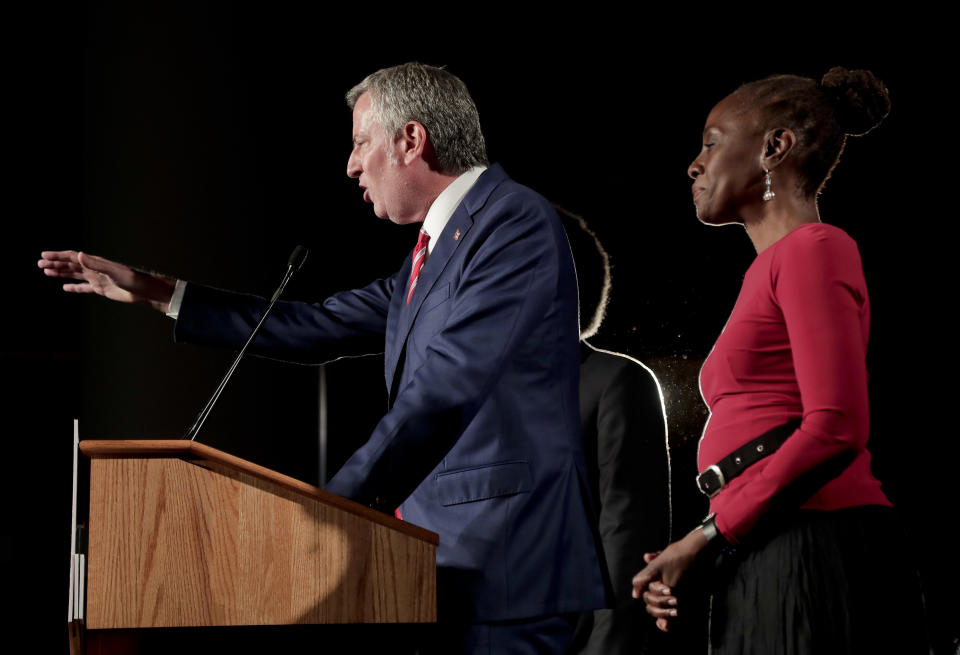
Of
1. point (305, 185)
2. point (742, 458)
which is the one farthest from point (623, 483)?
point (305, 185)

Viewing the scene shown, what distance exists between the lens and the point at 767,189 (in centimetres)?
169

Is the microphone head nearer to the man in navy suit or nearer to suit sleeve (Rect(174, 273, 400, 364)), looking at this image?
the man in navy suit

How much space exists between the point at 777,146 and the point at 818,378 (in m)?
0.50

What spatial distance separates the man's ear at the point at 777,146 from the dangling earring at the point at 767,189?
0.01 m

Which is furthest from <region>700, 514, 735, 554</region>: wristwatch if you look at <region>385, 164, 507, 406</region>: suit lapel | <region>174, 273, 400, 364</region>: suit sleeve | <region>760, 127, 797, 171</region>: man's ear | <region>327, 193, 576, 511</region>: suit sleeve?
<region>174, 273, 400, 364</region>: suit sleeve

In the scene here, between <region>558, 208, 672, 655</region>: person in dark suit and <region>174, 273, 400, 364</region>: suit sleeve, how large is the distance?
1.60 feet

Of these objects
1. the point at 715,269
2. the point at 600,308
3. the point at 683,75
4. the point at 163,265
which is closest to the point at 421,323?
the point at 600,308

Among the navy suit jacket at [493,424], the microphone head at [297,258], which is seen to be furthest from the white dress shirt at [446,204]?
the microphone head at [297,258]

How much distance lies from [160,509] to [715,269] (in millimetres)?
1551

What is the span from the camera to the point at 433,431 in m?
1.33

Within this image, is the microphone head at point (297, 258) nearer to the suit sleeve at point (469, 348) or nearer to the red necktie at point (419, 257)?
the red necktie at point (419, 257)

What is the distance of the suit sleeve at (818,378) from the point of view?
1380 millimetres

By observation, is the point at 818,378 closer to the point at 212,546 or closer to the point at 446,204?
the point at 446,204

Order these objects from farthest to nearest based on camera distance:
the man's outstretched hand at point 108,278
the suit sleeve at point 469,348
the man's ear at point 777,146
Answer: the man's outstretched hand at point 108,278
the man's ear at point 777,146
the suit sleeve at point 469,348
